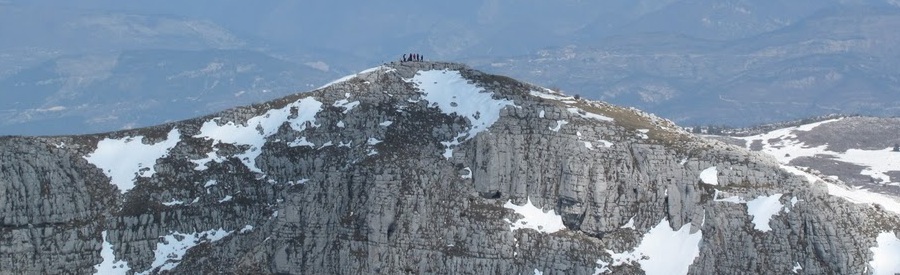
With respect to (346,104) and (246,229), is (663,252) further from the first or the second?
(246,229)

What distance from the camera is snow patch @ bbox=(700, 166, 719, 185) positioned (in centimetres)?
13125

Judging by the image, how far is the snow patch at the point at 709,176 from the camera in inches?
5167

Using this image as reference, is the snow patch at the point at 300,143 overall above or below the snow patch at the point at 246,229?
above

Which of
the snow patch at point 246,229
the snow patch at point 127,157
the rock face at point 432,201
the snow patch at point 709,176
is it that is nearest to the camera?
the rock face at point 432,201

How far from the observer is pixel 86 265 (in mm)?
130875

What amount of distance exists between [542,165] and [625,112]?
14310mm

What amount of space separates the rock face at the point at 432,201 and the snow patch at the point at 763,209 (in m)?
0.14

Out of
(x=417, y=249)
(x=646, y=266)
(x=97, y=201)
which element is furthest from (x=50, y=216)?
(x=646, y=266)

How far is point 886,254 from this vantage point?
125750mm

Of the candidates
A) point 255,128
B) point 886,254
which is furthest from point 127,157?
point 886,254

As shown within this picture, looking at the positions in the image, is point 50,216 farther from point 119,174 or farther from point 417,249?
point 417,249

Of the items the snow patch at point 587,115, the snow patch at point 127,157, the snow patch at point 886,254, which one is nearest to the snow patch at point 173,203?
the snow patch at point 127,157

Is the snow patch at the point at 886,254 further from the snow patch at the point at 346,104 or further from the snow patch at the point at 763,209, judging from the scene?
the snow patch at the point at 346,104

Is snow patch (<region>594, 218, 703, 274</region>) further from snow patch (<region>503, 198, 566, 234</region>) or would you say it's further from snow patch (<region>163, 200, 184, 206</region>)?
snow patch (<region>163, 200, 184, 206</region>)
